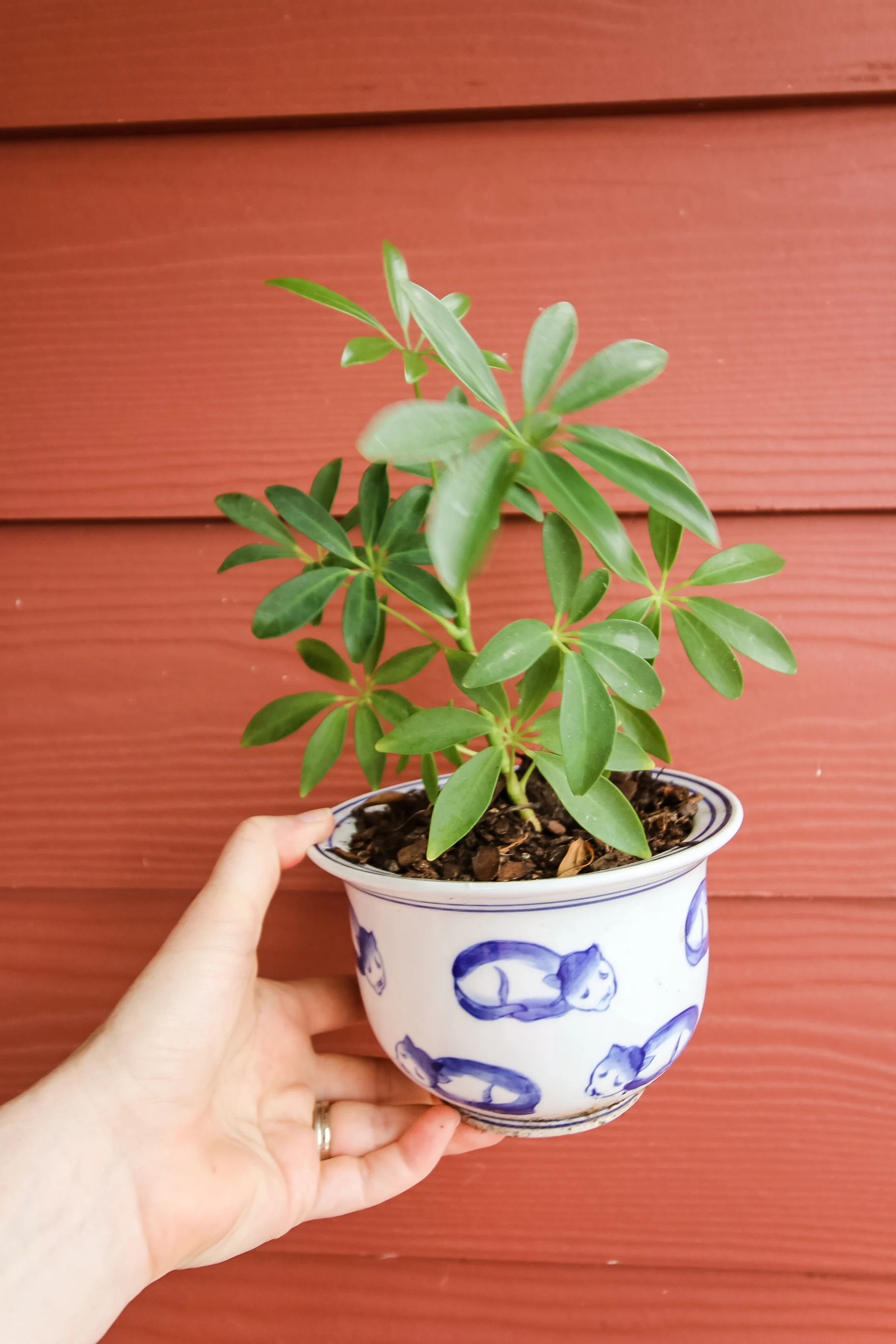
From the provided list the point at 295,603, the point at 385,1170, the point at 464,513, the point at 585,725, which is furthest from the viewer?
the point at 385,1170

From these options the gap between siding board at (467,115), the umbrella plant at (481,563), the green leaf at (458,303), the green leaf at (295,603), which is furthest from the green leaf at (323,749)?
the gap between siding board at (467,115)

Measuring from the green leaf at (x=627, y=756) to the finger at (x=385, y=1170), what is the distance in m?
0.39

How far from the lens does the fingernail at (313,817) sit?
638mm

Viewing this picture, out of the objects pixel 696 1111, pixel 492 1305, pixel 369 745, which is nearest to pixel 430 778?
pixel 369 745

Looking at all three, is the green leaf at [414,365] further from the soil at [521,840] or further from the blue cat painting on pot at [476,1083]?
the blue cat painting on pot at [476,1083]

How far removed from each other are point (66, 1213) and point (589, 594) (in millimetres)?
566

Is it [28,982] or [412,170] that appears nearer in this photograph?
[412,170]

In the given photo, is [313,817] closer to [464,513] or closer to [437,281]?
[464,513]

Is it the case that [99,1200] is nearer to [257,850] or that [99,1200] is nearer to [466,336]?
[257,850]

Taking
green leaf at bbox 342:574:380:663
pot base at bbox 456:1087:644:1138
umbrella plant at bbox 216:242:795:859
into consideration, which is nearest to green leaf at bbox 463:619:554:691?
umbrella plant at bbox 216:242:795:859

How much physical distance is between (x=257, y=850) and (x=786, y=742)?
1.66 ft

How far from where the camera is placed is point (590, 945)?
535 mm

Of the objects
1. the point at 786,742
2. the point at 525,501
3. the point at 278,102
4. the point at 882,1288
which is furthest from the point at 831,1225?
the point at 278,102

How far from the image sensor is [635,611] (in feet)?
1.93
